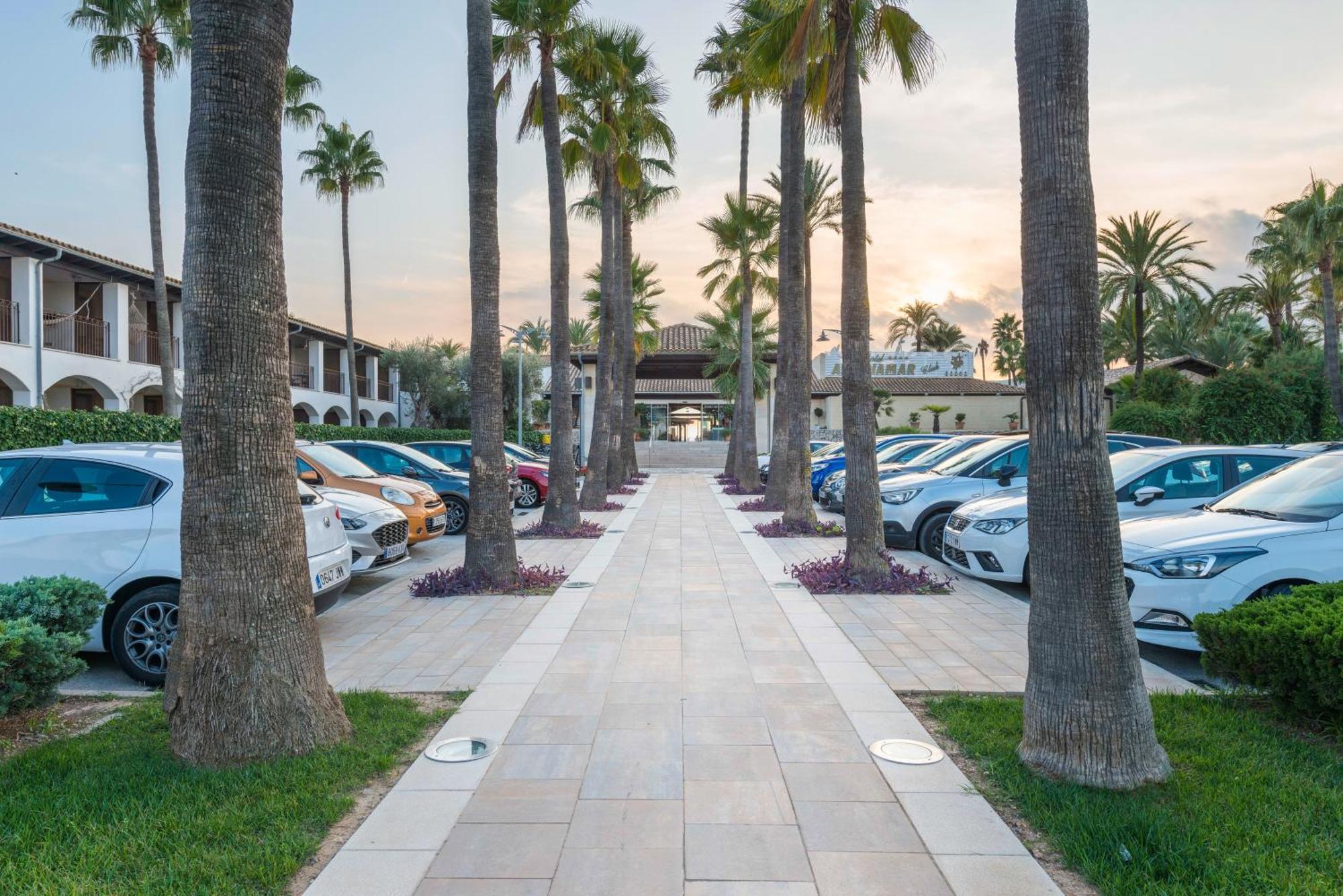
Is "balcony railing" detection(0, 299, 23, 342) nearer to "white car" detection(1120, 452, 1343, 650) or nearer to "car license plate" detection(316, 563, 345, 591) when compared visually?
"car license plate" detection(316, 563, 345, 591)

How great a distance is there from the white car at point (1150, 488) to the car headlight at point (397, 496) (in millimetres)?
7537

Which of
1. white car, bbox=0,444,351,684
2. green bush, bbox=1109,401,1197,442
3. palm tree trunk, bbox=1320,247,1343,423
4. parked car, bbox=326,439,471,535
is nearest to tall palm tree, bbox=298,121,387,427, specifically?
parked car, bbox=326,439,471,535

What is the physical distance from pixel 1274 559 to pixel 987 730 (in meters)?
2.86

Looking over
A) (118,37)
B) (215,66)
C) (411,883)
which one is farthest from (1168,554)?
(118,37)

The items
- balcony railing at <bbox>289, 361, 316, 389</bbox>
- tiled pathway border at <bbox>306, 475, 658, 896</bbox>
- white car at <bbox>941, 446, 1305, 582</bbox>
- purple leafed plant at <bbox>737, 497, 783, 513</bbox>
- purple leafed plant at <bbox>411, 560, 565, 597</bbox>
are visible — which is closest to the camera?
tiled pathway border at <bbox>306, 475, 658, 896</bbox>

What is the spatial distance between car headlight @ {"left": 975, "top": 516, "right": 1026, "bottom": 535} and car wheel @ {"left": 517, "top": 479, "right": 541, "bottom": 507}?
11.9m

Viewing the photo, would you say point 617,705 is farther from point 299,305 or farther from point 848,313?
point 299,305

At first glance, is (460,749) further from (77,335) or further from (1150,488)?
(77,335)

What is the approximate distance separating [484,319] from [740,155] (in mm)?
17054

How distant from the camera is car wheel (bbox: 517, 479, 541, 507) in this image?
18.6 m

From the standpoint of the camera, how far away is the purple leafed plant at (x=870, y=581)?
8.86 m

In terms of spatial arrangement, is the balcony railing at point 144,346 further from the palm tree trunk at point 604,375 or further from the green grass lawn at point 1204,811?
the green grass lawn at point 1204,811

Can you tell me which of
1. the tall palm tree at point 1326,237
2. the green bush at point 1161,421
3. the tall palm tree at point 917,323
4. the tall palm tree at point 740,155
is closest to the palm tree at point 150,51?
the tall palm tree at point 740,155

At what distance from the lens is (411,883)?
2939mm
